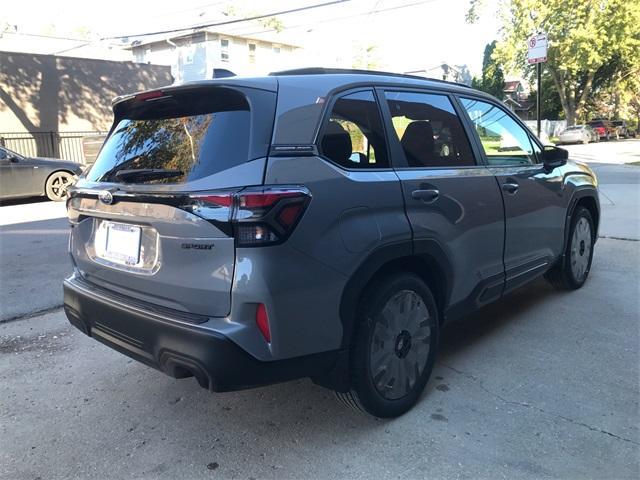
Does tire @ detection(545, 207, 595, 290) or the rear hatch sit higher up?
the rear hatch

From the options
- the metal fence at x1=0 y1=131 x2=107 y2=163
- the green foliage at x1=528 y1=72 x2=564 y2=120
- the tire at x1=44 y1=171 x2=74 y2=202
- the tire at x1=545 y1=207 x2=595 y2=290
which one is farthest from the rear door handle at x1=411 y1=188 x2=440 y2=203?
the green foliage at x1=528 y1=72 x2=564 y2=120

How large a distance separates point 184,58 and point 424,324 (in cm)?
3781

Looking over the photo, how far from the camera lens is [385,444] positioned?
2.83m

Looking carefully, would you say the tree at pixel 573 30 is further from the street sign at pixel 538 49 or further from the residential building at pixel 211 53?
the street sign at pixel 538 49

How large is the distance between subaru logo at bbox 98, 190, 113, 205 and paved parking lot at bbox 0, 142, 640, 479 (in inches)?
49.4

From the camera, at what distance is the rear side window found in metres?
2.71

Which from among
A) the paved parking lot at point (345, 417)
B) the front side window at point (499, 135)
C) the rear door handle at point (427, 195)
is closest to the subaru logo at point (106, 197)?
the paved parking lot at point (345, 417)

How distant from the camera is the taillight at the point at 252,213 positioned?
7.58ft

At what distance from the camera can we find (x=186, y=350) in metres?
2.41

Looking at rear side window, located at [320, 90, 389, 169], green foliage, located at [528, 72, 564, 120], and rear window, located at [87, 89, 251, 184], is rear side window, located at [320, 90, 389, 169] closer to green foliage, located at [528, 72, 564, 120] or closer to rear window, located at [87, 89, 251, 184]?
rear window, located at [87, 89, 251, 184]

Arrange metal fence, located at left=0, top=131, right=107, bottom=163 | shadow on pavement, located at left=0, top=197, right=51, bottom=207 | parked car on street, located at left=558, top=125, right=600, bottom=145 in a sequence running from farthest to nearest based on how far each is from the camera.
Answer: parked car on street, located at left=558, top=125, right=600, bottom=145, metal fence, located at left=0, top=131, right=107, bottom=163, shadow on pavement, located at left=0, top=197, right=51, bottom=207

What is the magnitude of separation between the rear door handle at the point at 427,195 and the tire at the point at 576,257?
2.34 m

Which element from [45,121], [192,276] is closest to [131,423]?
[192,276]

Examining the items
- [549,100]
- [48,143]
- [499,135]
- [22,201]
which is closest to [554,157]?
[499,135]
